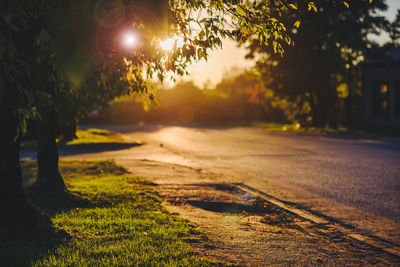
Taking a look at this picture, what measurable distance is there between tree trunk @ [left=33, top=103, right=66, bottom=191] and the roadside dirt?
2372 millimetres

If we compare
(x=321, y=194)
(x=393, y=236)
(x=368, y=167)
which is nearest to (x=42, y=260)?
(x=393, y=236)

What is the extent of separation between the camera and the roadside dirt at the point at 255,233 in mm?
4938

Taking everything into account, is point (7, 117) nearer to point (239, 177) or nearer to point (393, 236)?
point (393, 236)

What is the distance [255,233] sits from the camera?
235 inches

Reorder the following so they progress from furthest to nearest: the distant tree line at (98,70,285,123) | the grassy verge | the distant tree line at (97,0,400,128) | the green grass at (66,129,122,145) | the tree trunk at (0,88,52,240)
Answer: the distant tree line at (98,70,285,123) < the distant tree line at (97,0,400,128) < the green grass at (66,129,122,145) < the grassy verge < the tree trunk at (0,88,52,240)

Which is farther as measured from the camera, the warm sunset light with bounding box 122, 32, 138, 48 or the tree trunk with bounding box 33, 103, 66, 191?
the tree trunk with bounding box 33, 103, 66, 191

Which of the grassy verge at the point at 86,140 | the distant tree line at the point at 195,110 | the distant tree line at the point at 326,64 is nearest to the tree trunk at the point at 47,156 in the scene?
the grassy verge at the point at 86,140

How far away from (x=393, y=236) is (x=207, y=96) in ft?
200

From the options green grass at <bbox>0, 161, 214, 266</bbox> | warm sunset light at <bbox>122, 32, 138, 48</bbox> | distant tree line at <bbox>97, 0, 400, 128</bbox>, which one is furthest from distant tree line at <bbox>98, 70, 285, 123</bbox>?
warm sunset light at <bbox>122, 32, 138, 48</bbox>

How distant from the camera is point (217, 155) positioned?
16984 mm

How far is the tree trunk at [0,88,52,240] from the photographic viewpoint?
18.0 feet

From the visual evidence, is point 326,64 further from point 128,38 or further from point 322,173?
point 128,38

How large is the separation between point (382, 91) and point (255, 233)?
31.6 m

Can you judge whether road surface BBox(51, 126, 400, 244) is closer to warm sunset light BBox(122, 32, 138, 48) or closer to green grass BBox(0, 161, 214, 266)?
green grass BBox(0, 161, 214, 266)
